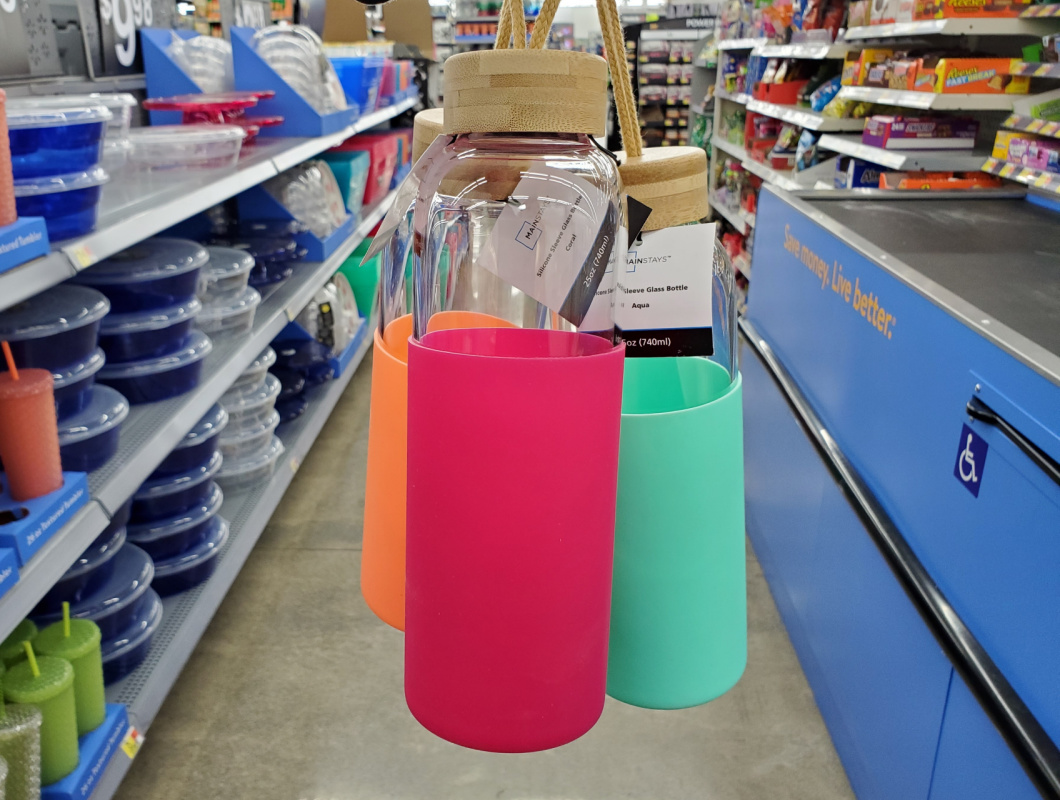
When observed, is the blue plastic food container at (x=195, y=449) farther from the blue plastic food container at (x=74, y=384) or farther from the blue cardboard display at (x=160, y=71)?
the blue cardboard display at (x=160, y=71)

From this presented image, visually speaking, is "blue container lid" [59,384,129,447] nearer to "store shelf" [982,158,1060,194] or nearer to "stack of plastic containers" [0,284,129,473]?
"stack of plastic containers" [0,284,129,473]

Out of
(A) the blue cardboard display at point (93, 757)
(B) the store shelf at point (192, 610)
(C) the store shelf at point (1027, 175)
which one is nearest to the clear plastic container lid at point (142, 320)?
(B) the store shelf at point (192, 610)

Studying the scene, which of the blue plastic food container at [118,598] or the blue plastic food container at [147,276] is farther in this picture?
the blue plastic food container at [147,276]

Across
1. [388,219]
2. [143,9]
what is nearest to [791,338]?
[388,219]

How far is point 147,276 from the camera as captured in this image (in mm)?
2119

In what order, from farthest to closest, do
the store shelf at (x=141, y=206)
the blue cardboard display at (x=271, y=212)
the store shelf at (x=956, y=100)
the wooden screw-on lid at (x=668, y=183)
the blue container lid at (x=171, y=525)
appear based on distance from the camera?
1. the blue cardboard display at (x=271, y=212)
2. the store shelf at (x=956, y=100)
3. the blue container lid at (x=171, y=525)
4. the store shelf at (x=141, y=206)
5. the wooden screw-on lid at (x=668, y=183)

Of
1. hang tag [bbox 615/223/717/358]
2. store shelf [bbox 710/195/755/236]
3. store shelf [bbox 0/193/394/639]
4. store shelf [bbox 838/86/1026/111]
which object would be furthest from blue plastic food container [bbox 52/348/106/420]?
store shelf [bbox 710/195/755/236]

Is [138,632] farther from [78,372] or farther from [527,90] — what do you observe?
[527,90]

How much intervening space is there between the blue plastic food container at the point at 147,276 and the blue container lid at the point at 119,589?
0.61 metres

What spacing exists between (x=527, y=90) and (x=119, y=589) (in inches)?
75.8

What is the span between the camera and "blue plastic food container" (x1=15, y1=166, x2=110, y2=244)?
1.52m

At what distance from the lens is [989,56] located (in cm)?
314

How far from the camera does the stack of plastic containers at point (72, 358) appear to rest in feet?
5.50

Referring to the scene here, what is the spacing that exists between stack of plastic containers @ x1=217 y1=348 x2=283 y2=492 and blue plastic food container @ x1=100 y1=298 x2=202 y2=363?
0.63 m
